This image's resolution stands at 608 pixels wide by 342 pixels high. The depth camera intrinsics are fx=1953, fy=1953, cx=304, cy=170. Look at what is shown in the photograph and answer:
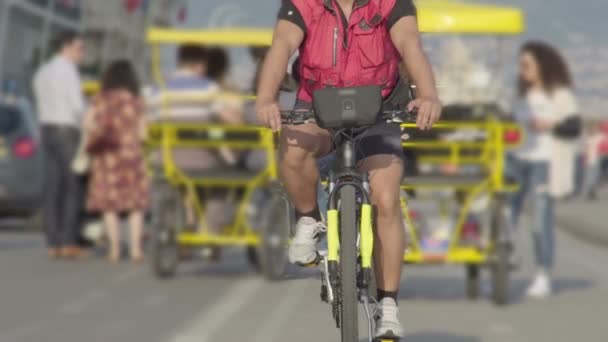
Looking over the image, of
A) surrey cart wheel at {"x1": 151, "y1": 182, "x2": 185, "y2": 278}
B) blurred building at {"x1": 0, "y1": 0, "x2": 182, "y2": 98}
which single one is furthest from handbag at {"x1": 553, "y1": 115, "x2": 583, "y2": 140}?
blurred building at {"x1": 0, "y1": 0, "x2": 182, "y2": 98}

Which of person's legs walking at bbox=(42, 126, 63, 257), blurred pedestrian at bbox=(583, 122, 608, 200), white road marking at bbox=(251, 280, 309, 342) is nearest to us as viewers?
white road marking at bbox=(251, 280, 309, 342)

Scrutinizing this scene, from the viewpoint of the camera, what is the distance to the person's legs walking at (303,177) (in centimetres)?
668

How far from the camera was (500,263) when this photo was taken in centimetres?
1288

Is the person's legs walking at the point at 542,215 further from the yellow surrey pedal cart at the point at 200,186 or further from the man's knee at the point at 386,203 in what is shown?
the man's knee at the point at 386,203

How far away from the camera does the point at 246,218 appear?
15508mm

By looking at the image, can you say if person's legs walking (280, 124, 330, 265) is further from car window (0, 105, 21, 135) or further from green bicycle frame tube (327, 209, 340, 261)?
car window (0, 105, 21, 135)

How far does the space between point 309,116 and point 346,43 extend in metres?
0.35

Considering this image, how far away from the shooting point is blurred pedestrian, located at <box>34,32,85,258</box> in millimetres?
17594

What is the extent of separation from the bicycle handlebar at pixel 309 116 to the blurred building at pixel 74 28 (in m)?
45.2

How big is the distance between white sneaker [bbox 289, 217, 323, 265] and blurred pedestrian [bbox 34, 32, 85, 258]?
1095cm

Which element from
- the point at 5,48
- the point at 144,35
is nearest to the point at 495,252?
the point at 5,48

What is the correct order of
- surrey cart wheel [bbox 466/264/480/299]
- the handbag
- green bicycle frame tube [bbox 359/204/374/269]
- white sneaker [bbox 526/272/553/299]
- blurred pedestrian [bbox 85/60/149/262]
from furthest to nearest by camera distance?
1. blurred pedestrian [bbox 85/60/149/262]
2. the handbag
3. white sneaker [bbox 526/272/553/299]
4. surrey cart wheel [bbox 466/264/480/299]
5. green bicycle frame tube [bbox 359/204/374/269]

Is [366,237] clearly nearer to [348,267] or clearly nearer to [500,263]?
[348,267]

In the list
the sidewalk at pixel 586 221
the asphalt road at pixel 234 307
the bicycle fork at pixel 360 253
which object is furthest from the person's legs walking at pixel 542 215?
the sidewalk at pixel 586 221
